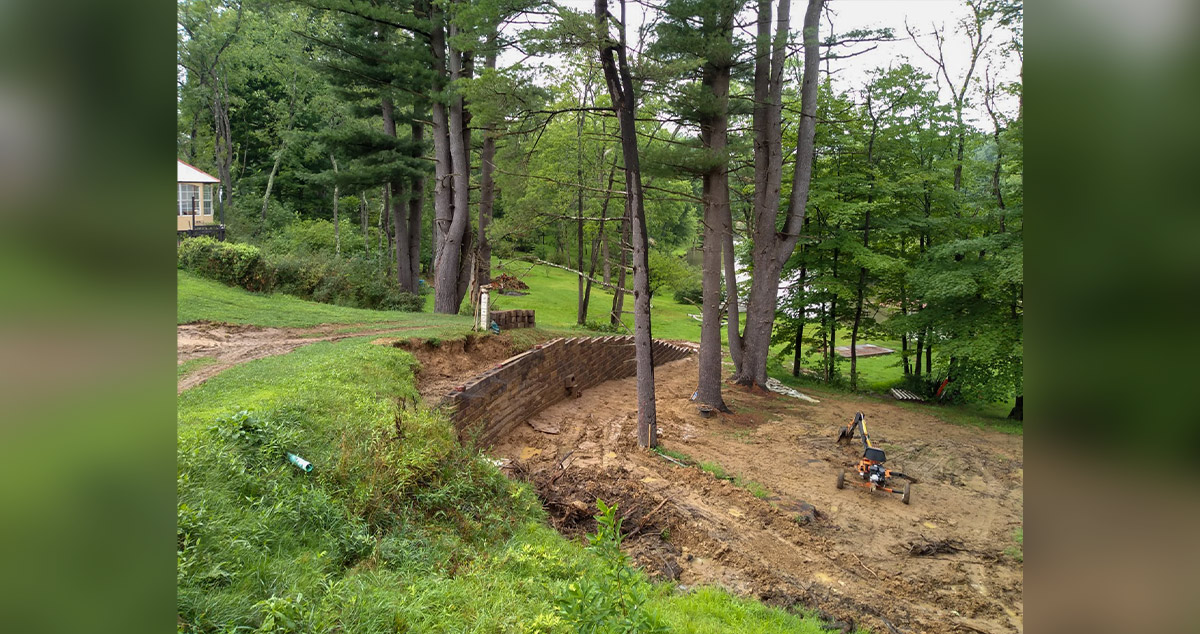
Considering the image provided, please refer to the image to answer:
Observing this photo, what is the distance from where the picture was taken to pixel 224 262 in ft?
48.6

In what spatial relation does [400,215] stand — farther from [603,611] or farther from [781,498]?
[603,611]

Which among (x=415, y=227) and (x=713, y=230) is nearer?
(x=713, y=230)

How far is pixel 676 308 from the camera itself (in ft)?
111

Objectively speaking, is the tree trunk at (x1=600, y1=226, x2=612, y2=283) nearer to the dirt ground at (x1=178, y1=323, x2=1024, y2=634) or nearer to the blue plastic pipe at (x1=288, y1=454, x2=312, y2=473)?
the dirt ground at (x1=178, y1=323, x2=1024, y2=634)

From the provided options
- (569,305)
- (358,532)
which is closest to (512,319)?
(358,532)

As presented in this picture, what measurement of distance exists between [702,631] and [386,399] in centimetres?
404

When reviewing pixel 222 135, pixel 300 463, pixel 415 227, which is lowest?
pixel 300 463

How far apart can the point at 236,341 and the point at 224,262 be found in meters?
6.90

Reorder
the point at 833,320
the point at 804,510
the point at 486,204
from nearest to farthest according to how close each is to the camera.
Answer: the point at 804,510, the point at 833,320, the point at 486,204

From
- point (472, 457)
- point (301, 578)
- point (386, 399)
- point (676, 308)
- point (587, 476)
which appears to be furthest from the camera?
point (676, 308)
